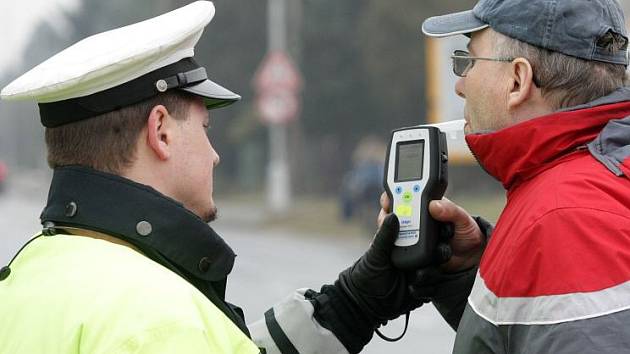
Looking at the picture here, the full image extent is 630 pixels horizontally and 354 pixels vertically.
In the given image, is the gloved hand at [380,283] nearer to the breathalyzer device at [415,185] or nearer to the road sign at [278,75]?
the breathalyzer device at [415,185]

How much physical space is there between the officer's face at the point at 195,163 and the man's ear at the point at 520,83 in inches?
28.9

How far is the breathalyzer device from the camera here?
2.85 m

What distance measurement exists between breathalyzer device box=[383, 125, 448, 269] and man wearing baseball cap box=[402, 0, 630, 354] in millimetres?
267

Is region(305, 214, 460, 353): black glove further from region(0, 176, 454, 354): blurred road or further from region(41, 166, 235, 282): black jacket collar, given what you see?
region(0, 176, 454, 354): blurred road

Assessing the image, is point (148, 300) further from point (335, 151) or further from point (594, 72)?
point (335, 151)

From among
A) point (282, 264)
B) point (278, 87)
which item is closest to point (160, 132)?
point (282, 264)

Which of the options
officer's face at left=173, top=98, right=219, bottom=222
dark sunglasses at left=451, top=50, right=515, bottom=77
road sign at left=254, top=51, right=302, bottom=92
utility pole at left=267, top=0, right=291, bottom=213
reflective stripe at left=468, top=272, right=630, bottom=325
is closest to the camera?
reflective stripe at left=468, top=272, right=630, bottom=325

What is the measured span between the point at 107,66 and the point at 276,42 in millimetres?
26138

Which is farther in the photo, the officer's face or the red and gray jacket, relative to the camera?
the officer's face

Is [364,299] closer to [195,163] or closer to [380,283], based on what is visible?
[380,283]

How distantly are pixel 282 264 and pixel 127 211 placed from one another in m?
A: 14.2

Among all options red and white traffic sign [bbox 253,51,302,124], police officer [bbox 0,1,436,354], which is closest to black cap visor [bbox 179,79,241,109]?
police officer [bbox 0,1,436,354]

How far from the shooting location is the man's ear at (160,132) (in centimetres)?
229

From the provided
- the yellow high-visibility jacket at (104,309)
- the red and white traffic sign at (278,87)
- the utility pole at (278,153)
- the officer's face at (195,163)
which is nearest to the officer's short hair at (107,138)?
the officer's face at (195,163)
